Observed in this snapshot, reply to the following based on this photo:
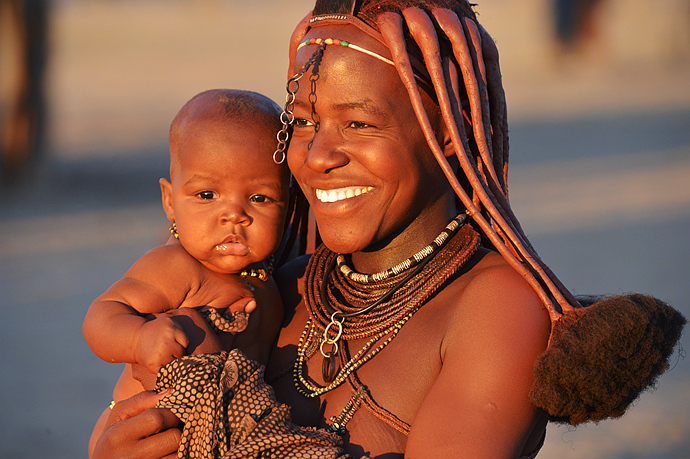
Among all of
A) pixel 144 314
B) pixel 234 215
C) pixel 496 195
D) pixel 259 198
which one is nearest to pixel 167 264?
pixel 144 314

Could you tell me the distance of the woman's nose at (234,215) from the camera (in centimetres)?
275

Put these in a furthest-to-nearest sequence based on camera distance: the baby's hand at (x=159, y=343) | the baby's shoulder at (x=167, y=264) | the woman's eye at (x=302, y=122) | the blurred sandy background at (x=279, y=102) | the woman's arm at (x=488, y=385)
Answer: the blurred sandy background at (x=279, y=102) → the baby's shoulder at (x=167, y=264) → the woman's eye at (x=302, y=122) → the baby's hand at (x=159, y=343) → the woman's arm at (x=488, y=385)

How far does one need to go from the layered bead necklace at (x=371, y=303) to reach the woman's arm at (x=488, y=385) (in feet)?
0.96

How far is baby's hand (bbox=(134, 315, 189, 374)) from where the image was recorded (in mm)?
2449

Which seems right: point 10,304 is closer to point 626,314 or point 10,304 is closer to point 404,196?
point 404,196

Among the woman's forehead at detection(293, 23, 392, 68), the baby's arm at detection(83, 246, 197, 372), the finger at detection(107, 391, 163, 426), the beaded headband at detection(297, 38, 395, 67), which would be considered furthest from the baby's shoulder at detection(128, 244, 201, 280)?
the beaded headband at detection(297, 38, 395, 67)

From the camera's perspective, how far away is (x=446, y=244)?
2.63 metres

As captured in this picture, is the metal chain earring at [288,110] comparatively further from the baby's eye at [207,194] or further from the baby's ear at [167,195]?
the baby's ear at [167,195]

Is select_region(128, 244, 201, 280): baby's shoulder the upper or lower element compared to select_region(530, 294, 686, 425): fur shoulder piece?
upper

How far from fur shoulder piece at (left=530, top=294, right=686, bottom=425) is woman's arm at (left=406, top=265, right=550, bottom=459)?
6cm

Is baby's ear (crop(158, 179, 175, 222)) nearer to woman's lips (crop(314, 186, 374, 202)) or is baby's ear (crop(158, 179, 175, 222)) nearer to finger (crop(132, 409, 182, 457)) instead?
woman's lips (crop(314, 186, 374, 202))

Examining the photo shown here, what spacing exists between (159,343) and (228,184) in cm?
63

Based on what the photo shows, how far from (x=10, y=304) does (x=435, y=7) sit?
23.7 feet

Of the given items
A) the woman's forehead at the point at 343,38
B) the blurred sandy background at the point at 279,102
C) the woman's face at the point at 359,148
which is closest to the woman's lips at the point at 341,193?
the woman's face at the point at 359,148
